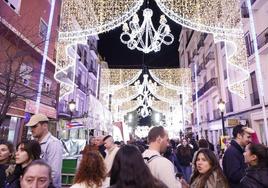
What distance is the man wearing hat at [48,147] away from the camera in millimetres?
3284

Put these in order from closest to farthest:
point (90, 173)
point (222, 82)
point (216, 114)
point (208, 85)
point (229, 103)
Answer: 1. point (90, 173)
2. point (229, 103)
3. point (222, 82)
4. point (216, 114)
5. point (208, 85)

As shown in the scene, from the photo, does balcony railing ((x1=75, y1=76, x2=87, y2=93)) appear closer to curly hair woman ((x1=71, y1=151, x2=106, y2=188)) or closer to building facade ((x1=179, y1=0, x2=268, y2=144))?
building facade ((x1=179, y1=0, x2=268, y2=144))

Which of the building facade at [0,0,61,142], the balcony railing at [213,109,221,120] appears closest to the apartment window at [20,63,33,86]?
the building facade at [0,0,61,142]

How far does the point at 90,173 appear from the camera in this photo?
9.89 feet

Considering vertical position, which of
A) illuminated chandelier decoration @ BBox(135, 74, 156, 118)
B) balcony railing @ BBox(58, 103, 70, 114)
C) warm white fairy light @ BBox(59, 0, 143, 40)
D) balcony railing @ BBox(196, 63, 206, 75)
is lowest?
balcony railing @ BBox(58, 103, 70, 114)

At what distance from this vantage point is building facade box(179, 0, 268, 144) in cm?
1577

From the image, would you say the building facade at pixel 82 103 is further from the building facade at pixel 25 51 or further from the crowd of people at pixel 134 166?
the crowd of people at pixel 134 166

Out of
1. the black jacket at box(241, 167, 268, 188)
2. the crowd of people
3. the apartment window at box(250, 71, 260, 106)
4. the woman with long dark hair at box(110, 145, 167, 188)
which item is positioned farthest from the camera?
the apartment window at box(250, 71, 260, 106)

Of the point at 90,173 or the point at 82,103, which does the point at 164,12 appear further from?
the point at 82,103

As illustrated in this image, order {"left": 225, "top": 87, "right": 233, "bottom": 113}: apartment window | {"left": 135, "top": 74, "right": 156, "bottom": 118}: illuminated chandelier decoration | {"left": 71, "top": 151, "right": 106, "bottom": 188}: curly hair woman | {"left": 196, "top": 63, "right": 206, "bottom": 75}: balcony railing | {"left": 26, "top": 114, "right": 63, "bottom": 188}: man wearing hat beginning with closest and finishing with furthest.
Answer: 1. {"left": 71, "top": 151, "right": 106, "bottom": 188}: curly hair woman
2. {"left": 26, "top": 114, "right": 63, "bottom": 188}: man wearing hat
3. {"left": 225, "top": 87, "right": 233, "bottom": 113}: apartment window
4. {"left": 135, "top": 74, "right": 156, "bottom": 118}: illuminated chandelier decoration
5. {"left": 196, "top": 63, "right": 206, "bottom": 75}: balcony railing

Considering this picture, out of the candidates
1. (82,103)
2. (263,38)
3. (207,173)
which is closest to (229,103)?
(263,38)

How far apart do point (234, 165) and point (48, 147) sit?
2.69 meters

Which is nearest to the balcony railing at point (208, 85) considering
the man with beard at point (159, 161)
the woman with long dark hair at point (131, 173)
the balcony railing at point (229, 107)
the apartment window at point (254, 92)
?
the balcony railing at point (229, 107)

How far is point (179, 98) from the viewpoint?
Answer: 29.0 m
